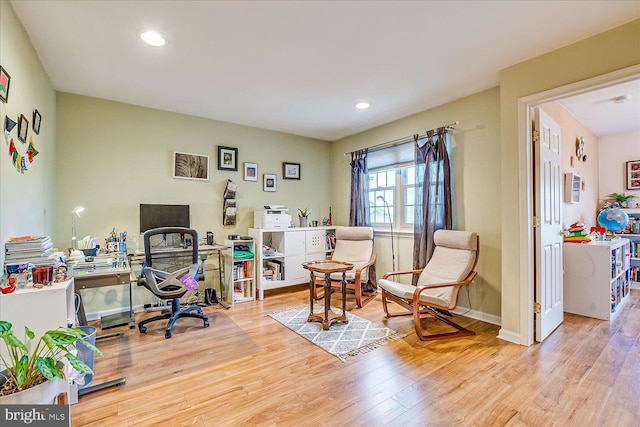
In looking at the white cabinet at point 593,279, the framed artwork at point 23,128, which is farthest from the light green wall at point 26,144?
the white cabinet at point 593,279

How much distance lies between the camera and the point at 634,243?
453 cm

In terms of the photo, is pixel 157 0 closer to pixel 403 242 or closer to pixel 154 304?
pixel 154 304

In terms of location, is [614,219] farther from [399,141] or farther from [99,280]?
[99,280]

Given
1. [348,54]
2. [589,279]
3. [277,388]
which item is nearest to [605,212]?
[589,279]

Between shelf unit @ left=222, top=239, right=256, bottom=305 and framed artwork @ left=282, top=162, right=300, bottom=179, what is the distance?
1293mm

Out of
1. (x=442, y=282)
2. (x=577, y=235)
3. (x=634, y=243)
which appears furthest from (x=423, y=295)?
(x=634, y=243)

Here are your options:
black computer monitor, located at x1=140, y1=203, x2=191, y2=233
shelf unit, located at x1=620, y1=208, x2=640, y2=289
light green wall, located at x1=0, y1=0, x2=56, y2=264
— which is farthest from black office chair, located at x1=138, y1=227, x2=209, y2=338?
shelf unit, located at x1=620, y1=208, x2=640, y2=289

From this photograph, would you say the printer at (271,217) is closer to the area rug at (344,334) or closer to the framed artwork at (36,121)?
the area rug at (344,334)

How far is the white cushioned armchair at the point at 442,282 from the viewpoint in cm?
276

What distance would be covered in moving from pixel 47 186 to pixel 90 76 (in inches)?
43.7

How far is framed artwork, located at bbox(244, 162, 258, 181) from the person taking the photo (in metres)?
4.39

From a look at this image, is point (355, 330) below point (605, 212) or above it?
below

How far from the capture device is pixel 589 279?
10.9 ft

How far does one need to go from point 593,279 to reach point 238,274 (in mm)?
4162
